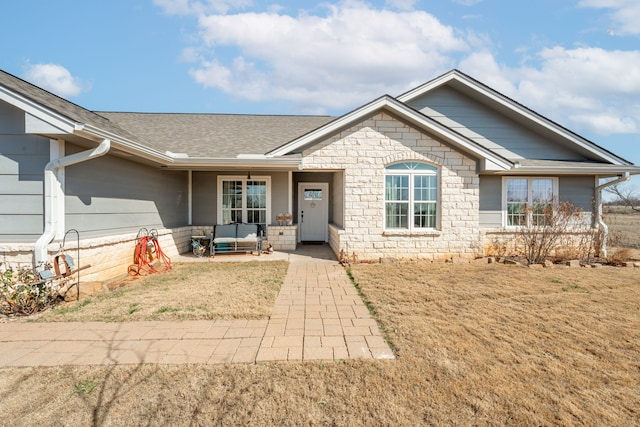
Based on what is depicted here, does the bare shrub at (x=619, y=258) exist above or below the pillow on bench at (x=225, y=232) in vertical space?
below

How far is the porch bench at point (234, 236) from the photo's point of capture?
9773mm

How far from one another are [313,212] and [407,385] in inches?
399

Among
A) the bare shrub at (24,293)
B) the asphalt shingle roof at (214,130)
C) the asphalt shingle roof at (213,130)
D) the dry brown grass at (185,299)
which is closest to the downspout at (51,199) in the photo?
the bare shrub at (24,293)

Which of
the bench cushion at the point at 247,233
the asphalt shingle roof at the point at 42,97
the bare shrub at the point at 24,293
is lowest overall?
the bare shrub at the point at 24,293

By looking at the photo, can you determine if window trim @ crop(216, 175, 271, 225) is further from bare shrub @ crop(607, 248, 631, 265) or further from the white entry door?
bare shrub @ crop(607, 248, 631, 265)

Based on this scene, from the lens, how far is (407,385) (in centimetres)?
287

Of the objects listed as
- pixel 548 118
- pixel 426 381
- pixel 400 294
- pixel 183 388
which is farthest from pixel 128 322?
pixel 548 118

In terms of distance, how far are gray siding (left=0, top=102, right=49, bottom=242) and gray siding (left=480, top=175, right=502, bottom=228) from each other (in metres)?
11.0

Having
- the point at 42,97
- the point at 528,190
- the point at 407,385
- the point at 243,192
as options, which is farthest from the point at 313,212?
the point at 407,385

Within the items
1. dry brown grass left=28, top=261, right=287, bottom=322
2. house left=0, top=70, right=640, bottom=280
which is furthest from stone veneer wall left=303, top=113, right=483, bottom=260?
dry brown grass left=28, top=261, right=287, bottom=322

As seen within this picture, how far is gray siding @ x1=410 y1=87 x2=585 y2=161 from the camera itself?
10.3m

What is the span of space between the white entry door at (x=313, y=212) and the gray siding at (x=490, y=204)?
5703 millimetres

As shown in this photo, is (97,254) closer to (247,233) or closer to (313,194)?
(247,233)

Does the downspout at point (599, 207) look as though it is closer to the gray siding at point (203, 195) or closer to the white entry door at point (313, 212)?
the white entry door at point (313, 212)
